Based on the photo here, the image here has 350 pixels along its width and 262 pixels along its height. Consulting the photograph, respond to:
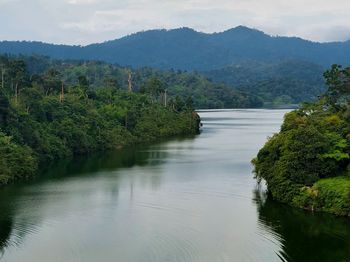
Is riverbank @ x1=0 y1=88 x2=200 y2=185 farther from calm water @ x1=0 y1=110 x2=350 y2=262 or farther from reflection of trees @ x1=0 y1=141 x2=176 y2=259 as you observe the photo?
calm water @ x1=0 y1=110 x2=350 y2=262

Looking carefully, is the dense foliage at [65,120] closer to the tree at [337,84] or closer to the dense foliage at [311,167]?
the dense foliage at [311,167]

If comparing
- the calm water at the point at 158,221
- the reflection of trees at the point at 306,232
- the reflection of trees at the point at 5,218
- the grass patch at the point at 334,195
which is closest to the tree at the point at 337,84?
the calm water at the point at 158,221

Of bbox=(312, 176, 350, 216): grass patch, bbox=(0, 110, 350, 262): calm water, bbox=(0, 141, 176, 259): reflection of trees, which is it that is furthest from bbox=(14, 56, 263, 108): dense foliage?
bbox=(312, 176, 350, 216): grass patch

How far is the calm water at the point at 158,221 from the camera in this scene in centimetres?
2500

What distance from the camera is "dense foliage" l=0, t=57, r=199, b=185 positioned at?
159ft

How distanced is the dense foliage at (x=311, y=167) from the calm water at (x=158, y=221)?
1.05m

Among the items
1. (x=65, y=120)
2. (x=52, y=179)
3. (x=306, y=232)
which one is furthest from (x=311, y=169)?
(x=65, y=120)

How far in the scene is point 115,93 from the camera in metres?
83.6

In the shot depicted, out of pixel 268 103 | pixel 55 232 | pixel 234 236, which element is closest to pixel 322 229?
pixel 234 236

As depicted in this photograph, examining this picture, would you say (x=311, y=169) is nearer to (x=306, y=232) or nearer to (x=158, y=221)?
(x=306, y=232)

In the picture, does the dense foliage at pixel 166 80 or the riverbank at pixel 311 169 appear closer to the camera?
the riverbank at pixel 311 169

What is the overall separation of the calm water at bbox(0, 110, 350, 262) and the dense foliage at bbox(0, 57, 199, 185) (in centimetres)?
389

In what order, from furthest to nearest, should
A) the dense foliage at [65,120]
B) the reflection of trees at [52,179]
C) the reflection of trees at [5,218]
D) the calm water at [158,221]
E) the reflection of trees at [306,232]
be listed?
1. the dense foliage at [65,120]
2. the reflection of trees at [52,179]
3. the reflection of trees at [5,218]
4. the reflection of trees at [306,232]
5. the calm water at [158,221]

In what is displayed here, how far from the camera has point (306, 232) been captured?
2880 cm
